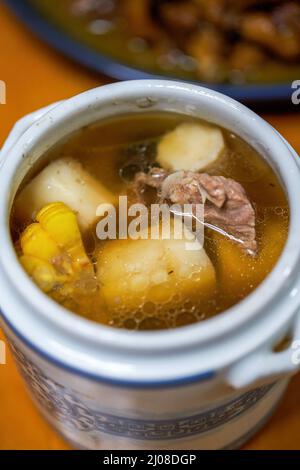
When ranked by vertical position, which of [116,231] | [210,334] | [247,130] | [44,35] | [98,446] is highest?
[44,35]

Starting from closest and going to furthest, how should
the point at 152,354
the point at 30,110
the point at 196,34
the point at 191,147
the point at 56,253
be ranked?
1. the point at 152,354
2. the point at 56,253
3. the point at 191,147
4. the point at 30,110
5. the point at 196,34

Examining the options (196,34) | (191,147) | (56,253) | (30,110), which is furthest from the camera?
(196,34)

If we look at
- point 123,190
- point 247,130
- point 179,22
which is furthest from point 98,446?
point 179,22

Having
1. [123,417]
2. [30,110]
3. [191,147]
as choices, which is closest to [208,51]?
[30,110]

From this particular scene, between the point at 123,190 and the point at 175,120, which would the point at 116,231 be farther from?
the point at 175,120

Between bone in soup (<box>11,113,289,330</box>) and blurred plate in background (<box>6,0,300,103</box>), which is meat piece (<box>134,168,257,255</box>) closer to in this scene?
bone in soup (<box>11,113,289,330</box>)

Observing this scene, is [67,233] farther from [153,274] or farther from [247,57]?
[247,57]

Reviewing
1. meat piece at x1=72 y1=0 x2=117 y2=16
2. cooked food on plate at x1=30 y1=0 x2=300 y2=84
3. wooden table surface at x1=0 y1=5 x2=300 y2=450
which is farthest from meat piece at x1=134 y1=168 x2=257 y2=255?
meat piece at x1=72 y1=0 x2=117 y2=16
